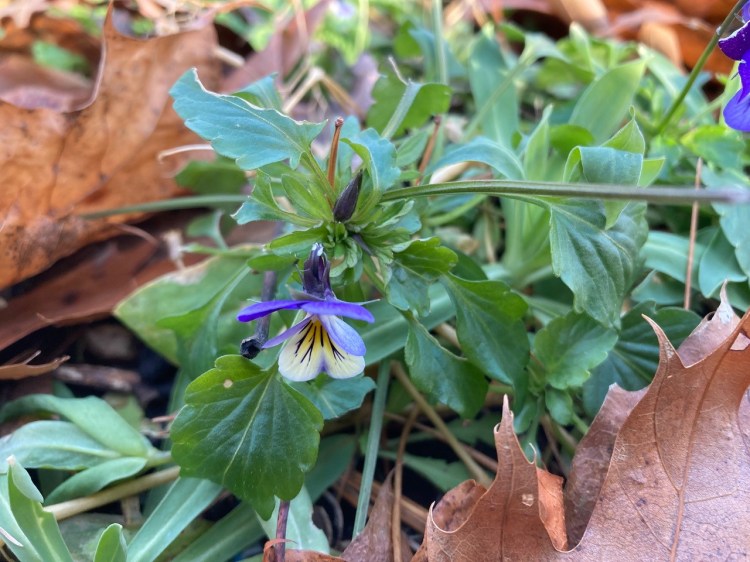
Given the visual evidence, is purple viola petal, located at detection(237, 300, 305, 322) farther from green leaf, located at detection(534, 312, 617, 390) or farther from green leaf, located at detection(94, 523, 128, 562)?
green leaf, located at detection(534, 312, 617, 390)

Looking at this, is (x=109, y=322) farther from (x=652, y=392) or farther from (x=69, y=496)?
(x=652, y=392)

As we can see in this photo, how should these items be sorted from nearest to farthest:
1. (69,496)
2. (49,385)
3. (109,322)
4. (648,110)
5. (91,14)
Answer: (69,496) < (49,385) < (109,322) < (648,110) < (91,14)

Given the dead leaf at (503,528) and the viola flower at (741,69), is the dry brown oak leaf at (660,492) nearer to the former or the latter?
the dead leaf at (503,528)

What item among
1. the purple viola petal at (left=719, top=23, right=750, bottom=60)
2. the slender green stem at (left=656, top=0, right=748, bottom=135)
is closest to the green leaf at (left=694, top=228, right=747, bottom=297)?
the slender green stem at (left=656, top=0, right=748, bottom=135)

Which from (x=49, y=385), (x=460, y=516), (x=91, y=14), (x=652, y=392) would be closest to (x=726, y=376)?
(x=652, y=392)

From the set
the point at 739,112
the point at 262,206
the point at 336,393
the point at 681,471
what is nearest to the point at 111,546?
the point at 336,393

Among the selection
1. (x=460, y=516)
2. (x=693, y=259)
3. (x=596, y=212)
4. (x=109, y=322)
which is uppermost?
(x=596, y=212)
